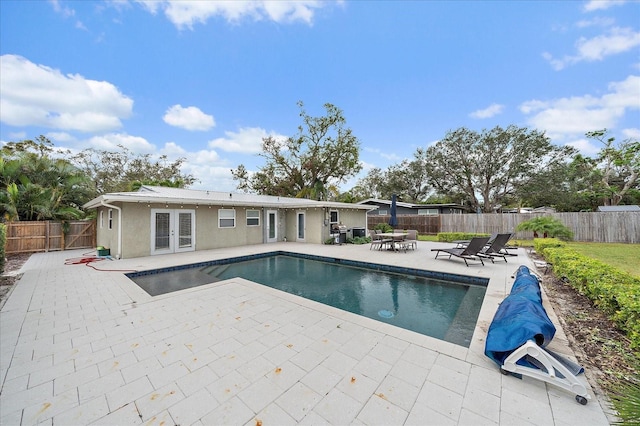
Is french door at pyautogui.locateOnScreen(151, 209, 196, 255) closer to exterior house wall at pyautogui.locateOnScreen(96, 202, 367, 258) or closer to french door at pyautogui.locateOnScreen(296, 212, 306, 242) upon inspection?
exterior house wall at pyautogui.locateOnScreen(96, 202, 367, 258)

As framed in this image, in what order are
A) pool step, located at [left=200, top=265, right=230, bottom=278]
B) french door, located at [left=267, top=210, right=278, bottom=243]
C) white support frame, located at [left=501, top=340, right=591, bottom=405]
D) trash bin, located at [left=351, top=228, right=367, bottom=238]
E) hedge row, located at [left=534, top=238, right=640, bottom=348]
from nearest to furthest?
1. white support frame, located at [left=501, top=340, right=591, bottom=405]
2. hedge row, located at [left=534, top=238, right=640, bottom=348]
3. pool step, located at [left=200, top=265, right=230, bottom=278]
4. french door, located at [left=267, top=210, right=278, bottom=243]
5. trash bin, located at [left=351, top=228, right=367, bottom=238]

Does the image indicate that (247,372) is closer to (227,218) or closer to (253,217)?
(227,218)

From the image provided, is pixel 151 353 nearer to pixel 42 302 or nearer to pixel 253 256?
pixel 42 302

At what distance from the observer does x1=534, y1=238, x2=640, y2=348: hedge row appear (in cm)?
290

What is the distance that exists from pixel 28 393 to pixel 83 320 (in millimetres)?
1947

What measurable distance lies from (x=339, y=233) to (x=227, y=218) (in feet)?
19.0

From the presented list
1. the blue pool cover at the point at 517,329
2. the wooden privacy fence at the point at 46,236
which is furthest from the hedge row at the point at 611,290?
the wooden privacy fence at the point at 46,236

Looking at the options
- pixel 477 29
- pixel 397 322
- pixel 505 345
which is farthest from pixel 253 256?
pixel 477 29

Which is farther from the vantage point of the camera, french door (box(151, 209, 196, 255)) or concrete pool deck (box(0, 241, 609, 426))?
french door (box(151, 209, 196, 255))

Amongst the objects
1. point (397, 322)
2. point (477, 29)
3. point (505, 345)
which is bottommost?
point (397, 322)

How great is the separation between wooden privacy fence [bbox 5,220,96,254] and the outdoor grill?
12.0 meters

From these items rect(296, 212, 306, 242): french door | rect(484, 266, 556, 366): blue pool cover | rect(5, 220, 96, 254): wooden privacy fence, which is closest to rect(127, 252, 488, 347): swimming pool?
rect(484, 266, 556, 366): blue pool cover

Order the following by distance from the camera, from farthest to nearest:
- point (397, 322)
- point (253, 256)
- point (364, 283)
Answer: point (253, 256) < point (364, 283) < point (397, 322)

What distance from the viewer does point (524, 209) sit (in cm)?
3659
